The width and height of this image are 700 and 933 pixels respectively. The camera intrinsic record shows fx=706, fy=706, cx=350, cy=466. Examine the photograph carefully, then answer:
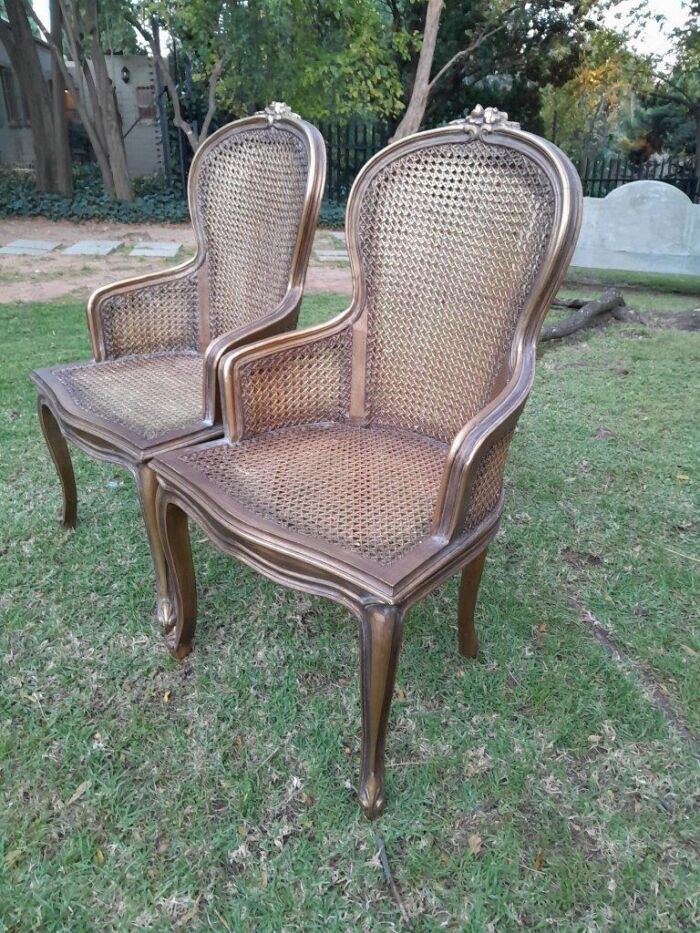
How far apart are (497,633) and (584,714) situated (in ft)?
1.05

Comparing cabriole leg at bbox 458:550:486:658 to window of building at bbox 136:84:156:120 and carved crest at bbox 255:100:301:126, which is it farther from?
window of building at bbox 136:84:156:120

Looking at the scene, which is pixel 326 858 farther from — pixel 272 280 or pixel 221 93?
pixel 221 93

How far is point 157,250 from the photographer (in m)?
7.18

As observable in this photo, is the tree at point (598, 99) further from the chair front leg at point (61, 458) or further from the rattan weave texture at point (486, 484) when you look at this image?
the rattan weave texture at point (486, 484)

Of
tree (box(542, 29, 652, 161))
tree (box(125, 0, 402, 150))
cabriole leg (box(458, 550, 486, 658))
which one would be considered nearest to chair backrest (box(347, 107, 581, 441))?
cabriole leg (box(458, 550, 486, 658))

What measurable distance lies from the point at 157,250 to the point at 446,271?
243 inches

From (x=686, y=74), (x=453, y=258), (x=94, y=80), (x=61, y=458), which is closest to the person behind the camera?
(x=453, y=258)

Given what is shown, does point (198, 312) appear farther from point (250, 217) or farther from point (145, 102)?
point (145, 102)

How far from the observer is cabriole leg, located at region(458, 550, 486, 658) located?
1.67m

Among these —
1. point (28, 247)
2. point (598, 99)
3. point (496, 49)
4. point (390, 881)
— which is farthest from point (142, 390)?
point (598, 99)

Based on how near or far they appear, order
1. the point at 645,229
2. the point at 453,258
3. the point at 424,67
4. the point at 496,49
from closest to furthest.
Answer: the point at 453,258 < the point at 645,229 < the point at 424,67 < the point at 496,49

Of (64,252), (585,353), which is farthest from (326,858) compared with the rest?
(64,252)

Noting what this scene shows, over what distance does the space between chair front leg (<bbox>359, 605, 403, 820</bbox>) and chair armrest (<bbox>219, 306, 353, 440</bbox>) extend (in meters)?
Answer: 0.64

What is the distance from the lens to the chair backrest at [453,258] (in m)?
1.43
